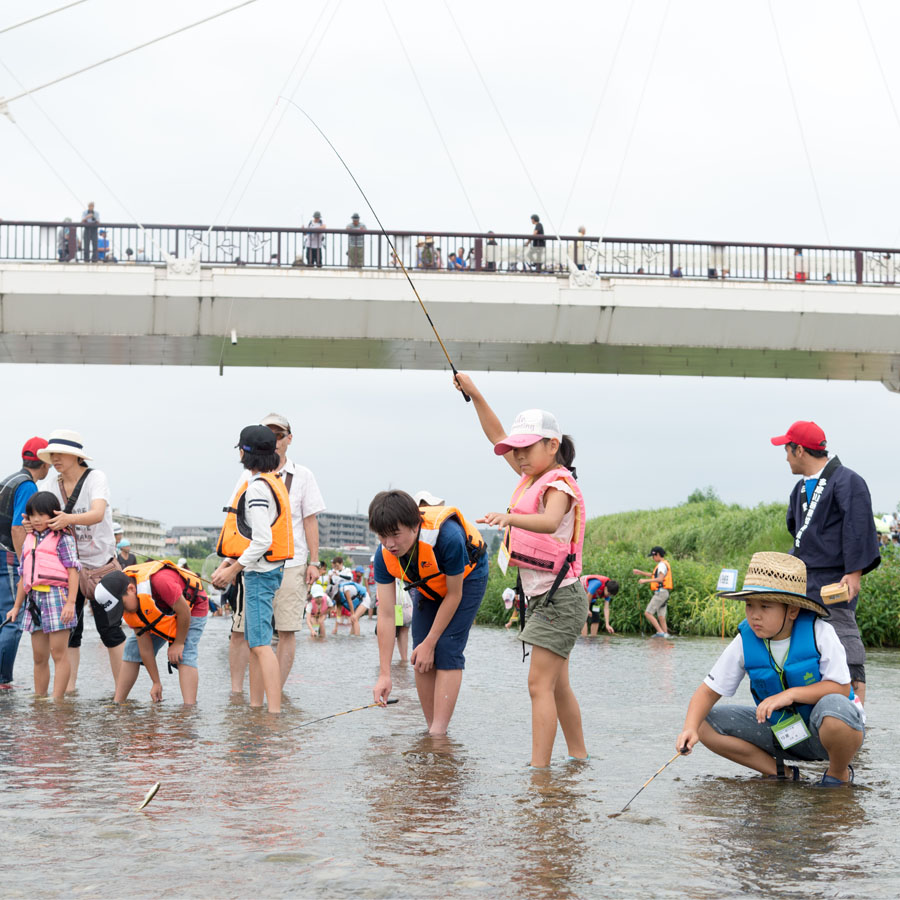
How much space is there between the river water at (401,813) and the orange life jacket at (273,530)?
3.24 ft

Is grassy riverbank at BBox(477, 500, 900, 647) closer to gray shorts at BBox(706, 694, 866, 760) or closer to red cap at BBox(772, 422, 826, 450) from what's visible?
red cap at BBox(772, 422, 826, 450)

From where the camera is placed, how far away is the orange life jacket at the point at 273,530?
7637mm

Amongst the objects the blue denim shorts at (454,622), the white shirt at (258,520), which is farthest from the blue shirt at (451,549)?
the white shirt at (258,520)

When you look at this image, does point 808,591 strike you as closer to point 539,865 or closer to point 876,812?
point 876,812

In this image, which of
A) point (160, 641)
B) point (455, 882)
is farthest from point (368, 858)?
point (160, 641)

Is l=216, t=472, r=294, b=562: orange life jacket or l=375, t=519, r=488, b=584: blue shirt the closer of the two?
l=375, t=519, r=488, b=584: blue shirt

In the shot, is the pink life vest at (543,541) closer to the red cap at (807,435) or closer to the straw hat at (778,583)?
the straw hat at (778,583)

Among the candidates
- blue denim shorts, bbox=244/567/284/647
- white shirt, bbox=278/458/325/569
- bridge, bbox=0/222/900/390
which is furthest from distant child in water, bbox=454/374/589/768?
bridge, bbox=0/222/900/390

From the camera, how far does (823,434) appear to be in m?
6.88

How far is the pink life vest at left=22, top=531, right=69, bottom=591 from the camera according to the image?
8.19 metres

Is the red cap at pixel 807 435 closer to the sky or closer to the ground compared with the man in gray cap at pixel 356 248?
closer to the ground

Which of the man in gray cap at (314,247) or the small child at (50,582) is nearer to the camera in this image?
the small child at (50,582)

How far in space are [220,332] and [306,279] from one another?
7.16 feet

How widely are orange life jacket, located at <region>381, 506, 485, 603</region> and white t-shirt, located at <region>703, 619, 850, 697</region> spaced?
1.44 meters
